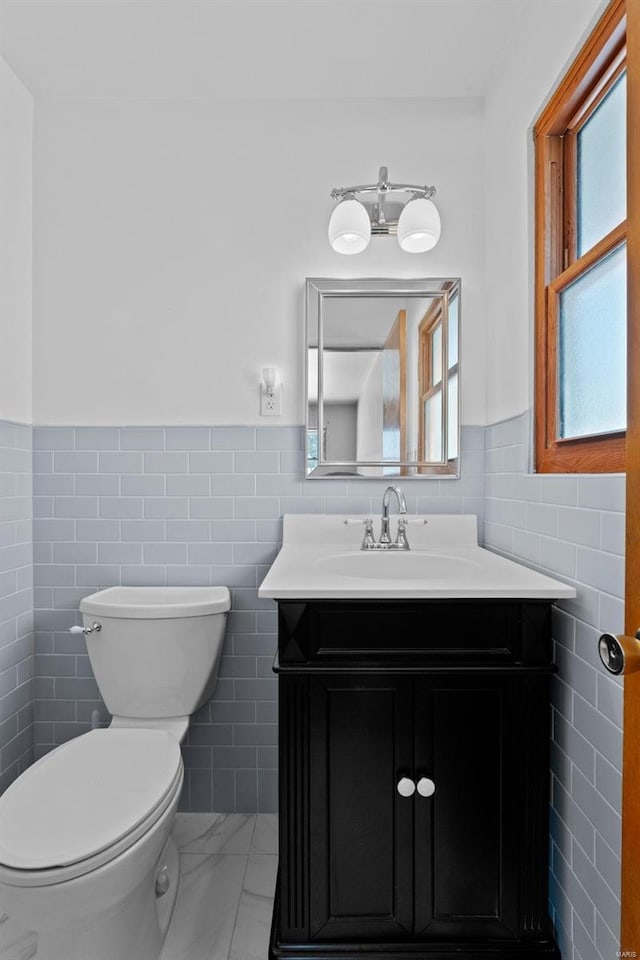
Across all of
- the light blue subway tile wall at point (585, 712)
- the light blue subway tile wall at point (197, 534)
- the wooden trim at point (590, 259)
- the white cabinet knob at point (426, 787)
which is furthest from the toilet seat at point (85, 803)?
the wooden trim at point (590, 259)

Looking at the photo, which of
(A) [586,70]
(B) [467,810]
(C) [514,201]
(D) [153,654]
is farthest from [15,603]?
(A) [586,70]

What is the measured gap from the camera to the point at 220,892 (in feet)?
4.80

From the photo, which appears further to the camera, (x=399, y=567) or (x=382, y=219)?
(x=382, y=219)

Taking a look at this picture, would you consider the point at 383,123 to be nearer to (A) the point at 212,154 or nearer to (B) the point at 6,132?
(A) the point at 212,154

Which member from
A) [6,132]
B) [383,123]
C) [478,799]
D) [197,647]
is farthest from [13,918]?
[383,123]

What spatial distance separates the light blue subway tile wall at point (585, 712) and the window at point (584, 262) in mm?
114

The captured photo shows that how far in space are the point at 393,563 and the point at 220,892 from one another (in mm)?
1020

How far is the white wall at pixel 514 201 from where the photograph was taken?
136 cm

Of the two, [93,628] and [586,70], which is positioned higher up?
[586,70]

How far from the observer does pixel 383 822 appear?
1.15 meters

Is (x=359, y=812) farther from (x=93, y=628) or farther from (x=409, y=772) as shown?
(x=93, y=628)

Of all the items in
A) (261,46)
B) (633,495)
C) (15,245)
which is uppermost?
(261,46)

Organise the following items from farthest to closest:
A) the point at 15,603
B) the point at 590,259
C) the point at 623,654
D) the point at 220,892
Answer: the point at 15,603 < the point at 220,892 < the point at 590,259 < the point at 623,654

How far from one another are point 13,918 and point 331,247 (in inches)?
74.1
